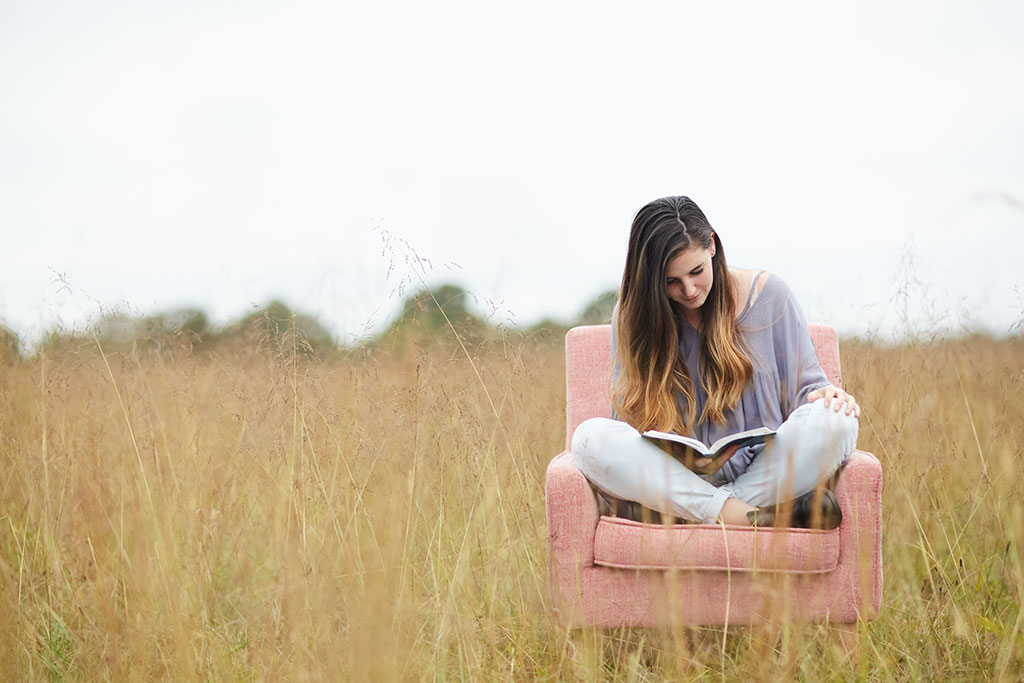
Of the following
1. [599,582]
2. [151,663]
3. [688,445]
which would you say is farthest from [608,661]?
[151,663]

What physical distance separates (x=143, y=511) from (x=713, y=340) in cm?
157

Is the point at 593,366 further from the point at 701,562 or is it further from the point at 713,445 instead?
the point at 701,562

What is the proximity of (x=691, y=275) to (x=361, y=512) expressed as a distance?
3.40ft

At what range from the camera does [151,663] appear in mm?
1786

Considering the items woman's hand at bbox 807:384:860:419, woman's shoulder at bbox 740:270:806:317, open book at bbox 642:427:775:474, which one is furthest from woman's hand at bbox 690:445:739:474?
woman's shoulder at bbox 740:270:806:317

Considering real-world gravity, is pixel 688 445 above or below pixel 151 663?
above

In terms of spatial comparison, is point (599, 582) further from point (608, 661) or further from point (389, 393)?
point (389, 393)

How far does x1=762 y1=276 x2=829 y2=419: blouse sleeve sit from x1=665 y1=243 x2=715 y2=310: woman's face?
27 cm

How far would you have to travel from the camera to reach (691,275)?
2.29 metres

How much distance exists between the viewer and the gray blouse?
2.41 m

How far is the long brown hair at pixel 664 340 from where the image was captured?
2.35 metres

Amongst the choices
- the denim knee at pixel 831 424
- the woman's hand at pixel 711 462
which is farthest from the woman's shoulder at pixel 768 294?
the woman's hand at pixel 711 462

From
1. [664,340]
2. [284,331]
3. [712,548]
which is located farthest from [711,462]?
[284,331]

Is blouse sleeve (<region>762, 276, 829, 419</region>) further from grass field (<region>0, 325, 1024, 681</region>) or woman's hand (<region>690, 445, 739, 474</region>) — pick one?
woman's hand (<region>690, 445, 739, 474</region>)
